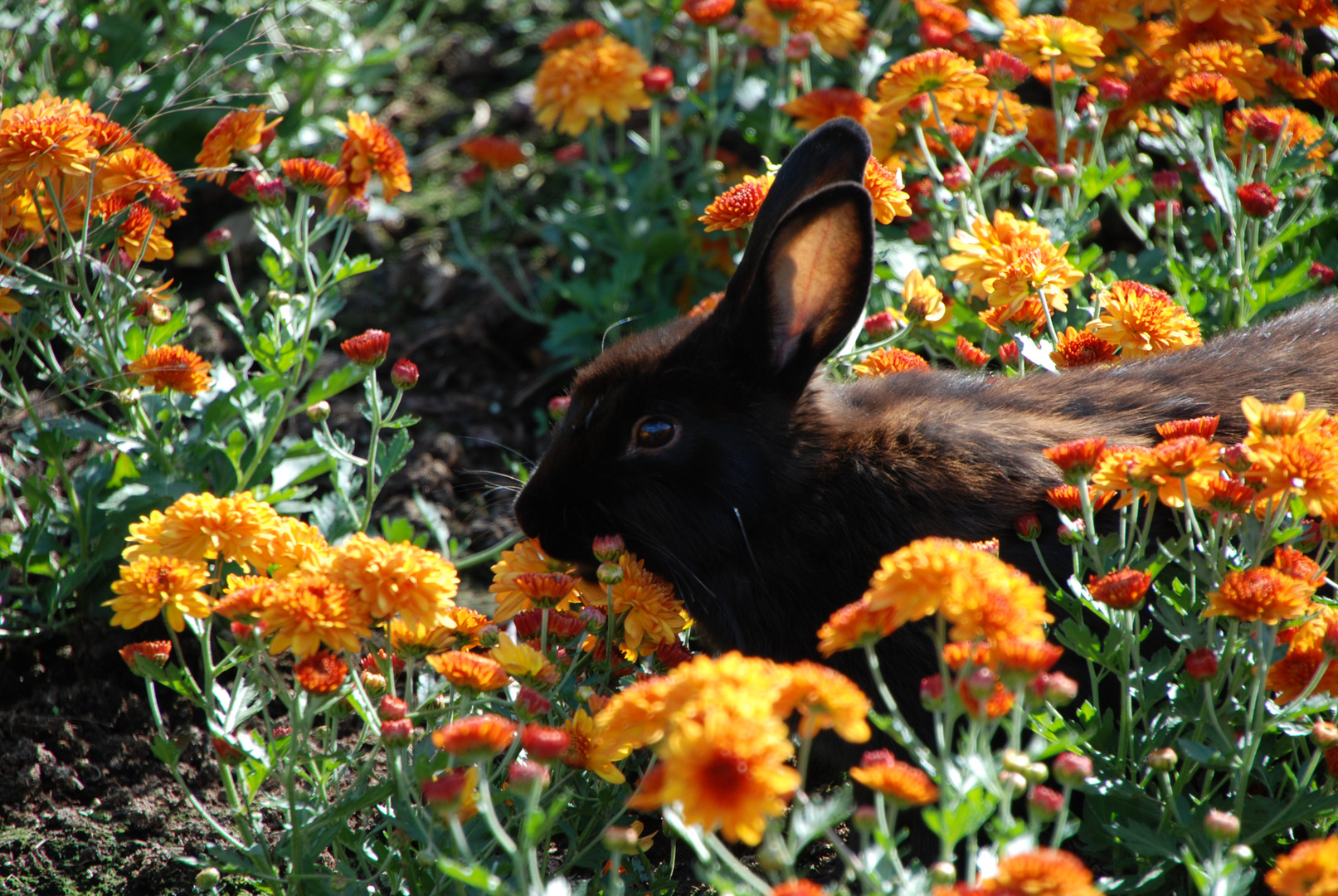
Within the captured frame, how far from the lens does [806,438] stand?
2516 mm

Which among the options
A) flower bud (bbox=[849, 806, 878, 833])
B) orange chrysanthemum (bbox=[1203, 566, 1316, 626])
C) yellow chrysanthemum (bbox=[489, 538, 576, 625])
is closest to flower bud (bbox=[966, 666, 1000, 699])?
flower bud (bbox=[849, 806, 878, 833])

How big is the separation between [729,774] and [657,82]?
309cm

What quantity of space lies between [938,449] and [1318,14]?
1.94 meters

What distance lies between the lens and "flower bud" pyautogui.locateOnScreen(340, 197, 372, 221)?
2.89m

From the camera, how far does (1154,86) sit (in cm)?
344

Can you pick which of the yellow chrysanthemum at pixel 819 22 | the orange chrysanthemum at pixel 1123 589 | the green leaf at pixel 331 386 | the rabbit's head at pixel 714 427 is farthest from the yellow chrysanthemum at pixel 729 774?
the yellow chrysanthemum at pixel 819 22

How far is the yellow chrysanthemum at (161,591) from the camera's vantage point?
204 cm

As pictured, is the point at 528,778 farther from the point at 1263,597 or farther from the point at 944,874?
the point at 1263,597

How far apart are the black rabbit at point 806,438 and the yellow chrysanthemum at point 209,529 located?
594mm

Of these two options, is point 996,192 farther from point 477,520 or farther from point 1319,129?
point 477,520

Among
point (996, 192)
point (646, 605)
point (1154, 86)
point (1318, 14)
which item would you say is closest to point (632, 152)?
point (996, 192)

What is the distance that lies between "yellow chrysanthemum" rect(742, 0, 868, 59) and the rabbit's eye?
6.15 ft

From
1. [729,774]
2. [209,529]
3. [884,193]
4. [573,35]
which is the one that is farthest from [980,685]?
[573,35]

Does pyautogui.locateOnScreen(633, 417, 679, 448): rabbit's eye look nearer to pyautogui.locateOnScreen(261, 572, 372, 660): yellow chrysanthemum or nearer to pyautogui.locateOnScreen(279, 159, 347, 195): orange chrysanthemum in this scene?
pyautogui.locateOnScreen(261, 572, 372, 660): yellow chrysanthemum
